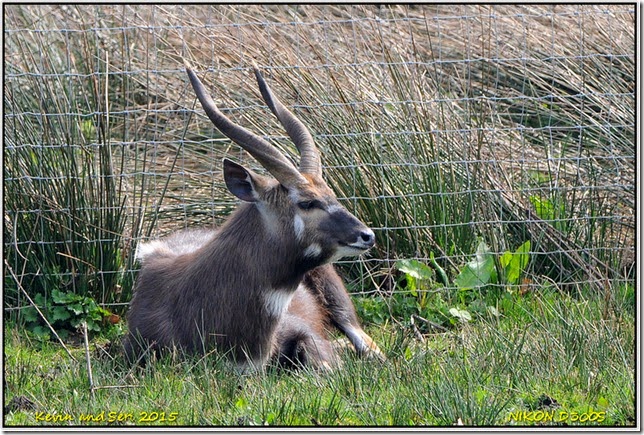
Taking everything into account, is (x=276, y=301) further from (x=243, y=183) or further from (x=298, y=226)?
(x=243, y=183)

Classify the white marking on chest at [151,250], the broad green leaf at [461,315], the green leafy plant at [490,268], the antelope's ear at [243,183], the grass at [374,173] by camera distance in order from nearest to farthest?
1. the antelope's ear at [243,183]
2. the white marking on chest at [151,250]
3. the broad green leaf at [461,315]
4. the grass at [374,173]
5. the green leafy plant at [490,268]

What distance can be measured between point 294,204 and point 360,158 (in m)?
1.75

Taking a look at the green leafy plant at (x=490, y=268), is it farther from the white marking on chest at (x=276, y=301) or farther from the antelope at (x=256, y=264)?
the white marking on chest at (x=276, y=301)

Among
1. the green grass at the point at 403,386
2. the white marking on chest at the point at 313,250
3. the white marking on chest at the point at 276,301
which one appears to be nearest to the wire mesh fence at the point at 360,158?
the green grass at the point at 403,386

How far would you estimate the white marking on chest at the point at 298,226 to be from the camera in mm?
5770

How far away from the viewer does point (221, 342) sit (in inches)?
232

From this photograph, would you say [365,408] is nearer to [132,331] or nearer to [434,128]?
[132,331]

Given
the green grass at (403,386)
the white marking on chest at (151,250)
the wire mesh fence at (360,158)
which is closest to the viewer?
the green grass at (403,386)

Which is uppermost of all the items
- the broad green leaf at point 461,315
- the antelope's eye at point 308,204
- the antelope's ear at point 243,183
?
the antelope's ear at point 243,183

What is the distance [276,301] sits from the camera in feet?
19.4

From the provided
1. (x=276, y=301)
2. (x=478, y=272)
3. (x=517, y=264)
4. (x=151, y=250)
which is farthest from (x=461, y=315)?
(x=151, y=250)

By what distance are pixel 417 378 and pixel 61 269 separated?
3.11 m

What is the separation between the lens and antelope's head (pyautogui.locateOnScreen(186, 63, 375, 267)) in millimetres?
5691

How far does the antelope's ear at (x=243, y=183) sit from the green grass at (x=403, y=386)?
0.95m
